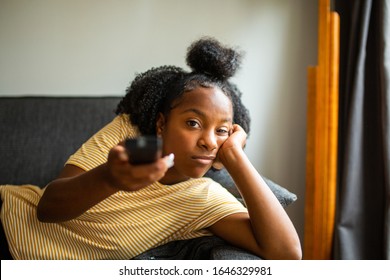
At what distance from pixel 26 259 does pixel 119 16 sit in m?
0.66

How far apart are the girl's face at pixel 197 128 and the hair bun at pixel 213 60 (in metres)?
0.07

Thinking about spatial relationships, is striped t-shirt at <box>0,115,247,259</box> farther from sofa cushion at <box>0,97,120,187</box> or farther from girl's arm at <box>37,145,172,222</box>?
sofa cushion at <box>0,97,120,187</box>

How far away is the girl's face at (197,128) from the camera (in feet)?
2.50

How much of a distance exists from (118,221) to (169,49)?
0.51 metres

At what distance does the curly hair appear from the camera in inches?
33.1

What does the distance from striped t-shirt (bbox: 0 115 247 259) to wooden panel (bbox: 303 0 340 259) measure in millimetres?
361

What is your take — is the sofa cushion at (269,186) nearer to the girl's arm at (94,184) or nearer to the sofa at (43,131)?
the sofa at (43,131)

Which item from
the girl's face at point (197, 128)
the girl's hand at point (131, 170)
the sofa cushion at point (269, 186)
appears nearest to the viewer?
the girl's hand at point (131, 170)

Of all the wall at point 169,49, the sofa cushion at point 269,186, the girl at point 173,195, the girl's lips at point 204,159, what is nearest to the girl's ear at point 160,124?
the girl at point 173,195

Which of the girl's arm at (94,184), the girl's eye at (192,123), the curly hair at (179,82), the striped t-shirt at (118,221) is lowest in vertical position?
the striped t-shirt at (118,221)

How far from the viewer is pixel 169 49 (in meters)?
1.15

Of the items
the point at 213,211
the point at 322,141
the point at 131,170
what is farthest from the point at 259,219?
the point at 322,141

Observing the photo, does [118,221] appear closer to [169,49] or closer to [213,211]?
[213,211]

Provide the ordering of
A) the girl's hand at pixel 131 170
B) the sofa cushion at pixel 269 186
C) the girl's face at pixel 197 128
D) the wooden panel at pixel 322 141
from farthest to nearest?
the wooden panel at pixel 322 141 < the sofa cushion at pixel 269 186 < the girl's face at pixel 197 128 < the girl's hand at pixel 131 170
